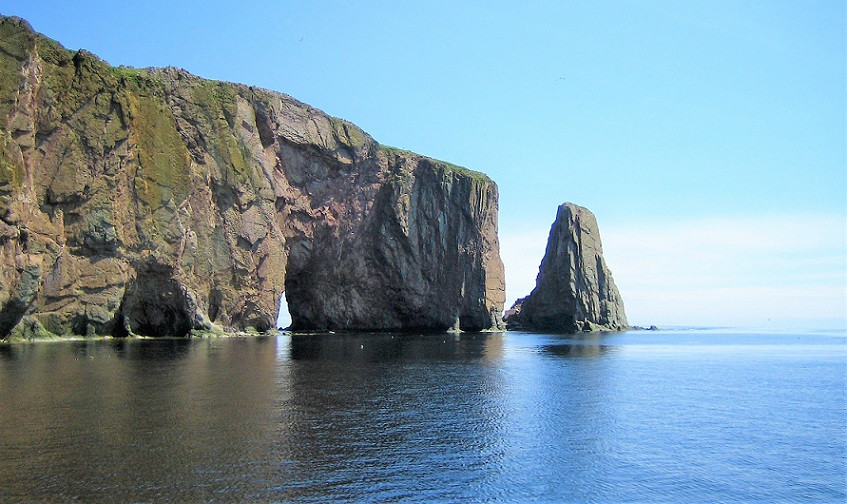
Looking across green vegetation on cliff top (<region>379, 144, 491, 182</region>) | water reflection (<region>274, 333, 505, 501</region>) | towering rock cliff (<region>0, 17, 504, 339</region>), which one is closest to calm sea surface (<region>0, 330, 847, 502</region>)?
water reflection (<region>274, 333, 505, 501</region>)

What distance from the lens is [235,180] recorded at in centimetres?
7556

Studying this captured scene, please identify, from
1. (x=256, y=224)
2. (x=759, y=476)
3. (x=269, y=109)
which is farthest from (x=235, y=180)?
(x=759, y=476)

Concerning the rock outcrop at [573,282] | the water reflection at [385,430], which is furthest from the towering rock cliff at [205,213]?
the water reflection at [385,430]

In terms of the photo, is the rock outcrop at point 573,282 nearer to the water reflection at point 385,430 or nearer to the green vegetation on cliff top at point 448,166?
the green vegetation on cliff top at point 448,166

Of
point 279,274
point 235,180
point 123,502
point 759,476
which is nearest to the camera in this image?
point 123,502

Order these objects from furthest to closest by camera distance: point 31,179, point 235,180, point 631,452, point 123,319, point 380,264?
point 380,264 < point 235,180 < point 123,319 < point 31,179 < point 631,452

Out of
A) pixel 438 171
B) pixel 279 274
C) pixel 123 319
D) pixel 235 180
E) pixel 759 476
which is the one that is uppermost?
pixel 438 171

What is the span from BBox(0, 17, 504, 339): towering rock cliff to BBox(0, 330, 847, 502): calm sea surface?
19.5m

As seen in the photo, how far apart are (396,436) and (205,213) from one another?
2242 inches

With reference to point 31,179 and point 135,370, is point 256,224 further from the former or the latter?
point 135,370

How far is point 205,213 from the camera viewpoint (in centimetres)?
7206

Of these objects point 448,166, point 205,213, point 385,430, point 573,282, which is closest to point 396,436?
point 385,430

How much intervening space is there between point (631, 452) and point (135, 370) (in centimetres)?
2655

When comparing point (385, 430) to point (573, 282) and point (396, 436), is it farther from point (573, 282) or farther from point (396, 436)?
point (573, 282)
